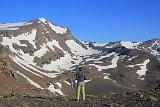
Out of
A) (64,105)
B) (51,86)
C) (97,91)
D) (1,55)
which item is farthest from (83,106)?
(97,91)

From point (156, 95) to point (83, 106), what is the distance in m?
5.46

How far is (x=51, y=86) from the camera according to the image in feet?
560

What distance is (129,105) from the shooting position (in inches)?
869

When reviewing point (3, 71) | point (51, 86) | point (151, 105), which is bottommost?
point (151, 105)

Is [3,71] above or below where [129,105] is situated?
above

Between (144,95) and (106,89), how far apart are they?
6534 inches

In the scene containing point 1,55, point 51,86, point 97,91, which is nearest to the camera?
point 1,55

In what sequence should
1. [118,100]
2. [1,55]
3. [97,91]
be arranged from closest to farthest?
1. [118,100]
2. [1,55]
3. [97,91]

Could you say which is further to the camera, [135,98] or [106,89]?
[106,89]

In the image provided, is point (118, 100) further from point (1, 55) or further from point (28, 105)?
point (1, 55)

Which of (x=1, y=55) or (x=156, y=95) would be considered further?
(x=1, y=55)

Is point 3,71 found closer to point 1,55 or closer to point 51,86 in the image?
point 1,55

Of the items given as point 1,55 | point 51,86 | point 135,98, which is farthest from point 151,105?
point 51,86

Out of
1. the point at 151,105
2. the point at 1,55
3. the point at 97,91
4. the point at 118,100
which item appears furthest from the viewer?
the point at 97,91
